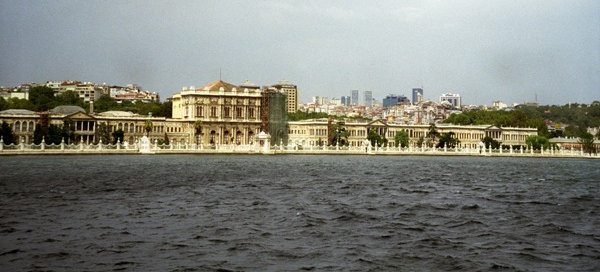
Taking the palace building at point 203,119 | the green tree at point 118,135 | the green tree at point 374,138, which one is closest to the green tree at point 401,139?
the green tree at point 374,138

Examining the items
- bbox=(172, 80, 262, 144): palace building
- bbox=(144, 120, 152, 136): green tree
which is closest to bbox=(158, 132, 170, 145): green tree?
bbox=(144, 120, 152, 136): green tree

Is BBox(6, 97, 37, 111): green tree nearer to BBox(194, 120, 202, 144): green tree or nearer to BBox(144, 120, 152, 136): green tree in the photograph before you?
BBox(144, 120, 152, 136): green tree

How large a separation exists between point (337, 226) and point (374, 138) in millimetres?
101857

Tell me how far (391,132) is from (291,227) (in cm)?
11459

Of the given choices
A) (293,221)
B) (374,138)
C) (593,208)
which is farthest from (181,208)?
(374,138)

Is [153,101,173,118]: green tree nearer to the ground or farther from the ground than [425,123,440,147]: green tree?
farther from the ground

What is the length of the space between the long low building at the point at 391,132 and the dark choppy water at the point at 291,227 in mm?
85346

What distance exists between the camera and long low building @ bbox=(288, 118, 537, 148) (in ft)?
407

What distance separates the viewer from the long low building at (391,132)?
12412cm

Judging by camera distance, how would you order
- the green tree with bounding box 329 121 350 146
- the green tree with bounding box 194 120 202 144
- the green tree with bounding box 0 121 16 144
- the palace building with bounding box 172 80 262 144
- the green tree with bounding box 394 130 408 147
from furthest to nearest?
the green tree with bounding box 394 130 408 147 < the green tree with bounding box 329 121 350 146 < the palace building with bounding box 172 80 262 144 < the green tree with bounding box 194 120 202 144 < the green tree with bounding box 0 121 16 144

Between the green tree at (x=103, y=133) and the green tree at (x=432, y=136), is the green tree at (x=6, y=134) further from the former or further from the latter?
the green tree at (x=432, y=136)

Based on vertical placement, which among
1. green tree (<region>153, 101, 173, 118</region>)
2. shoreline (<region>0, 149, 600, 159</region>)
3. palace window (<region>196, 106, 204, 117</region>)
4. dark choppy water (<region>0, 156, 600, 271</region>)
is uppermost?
green tree (<region>153, 101, 173, 118</region>)

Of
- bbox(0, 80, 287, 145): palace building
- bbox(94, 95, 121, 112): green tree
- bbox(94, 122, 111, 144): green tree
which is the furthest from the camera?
bbox(94, 95, 121, 112): green tree

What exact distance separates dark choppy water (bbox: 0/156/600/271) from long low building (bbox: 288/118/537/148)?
8535cm
